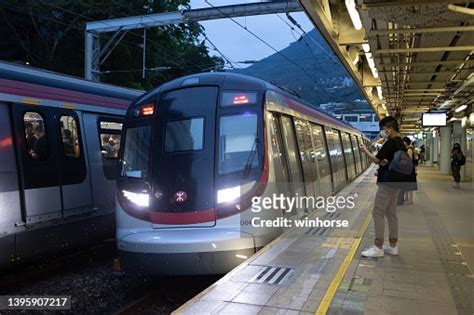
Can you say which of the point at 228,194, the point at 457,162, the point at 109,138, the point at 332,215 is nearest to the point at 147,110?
the point at 228,194

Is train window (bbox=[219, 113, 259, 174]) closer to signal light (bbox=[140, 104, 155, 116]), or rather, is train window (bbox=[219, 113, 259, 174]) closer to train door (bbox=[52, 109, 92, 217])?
signal light (bbox=[140, 104, 155, 116])

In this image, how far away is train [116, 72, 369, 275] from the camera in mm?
6148

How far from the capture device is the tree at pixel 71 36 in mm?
20609

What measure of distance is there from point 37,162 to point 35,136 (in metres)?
0.40

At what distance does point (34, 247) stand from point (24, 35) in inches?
682

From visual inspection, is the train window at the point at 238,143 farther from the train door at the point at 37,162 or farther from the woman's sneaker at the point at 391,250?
the train door at the point at 37,162

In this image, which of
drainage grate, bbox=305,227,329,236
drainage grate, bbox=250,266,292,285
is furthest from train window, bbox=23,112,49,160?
drainage grate, bbox=305,227,329,236

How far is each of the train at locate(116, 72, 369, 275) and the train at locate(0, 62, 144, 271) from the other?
1.40 metres

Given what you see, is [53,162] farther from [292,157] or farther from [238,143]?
[292,157]

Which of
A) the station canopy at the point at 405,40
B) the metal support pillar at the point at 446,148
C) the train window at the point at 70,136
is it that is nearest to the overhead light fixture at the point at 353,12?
the station canopy at the point at 405,40

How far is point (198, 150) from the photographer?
6562 millimetres

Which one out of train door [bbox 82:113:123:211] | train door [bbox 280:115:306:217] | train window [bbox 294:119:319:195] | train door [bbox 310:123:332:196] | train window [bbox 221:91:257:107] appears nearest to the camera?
train window [bbox 221:91:257:107]

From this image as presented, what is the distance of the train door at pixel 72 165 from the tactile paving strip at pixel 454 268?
5.50 meters

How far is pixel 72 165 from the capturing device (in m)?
8.32
